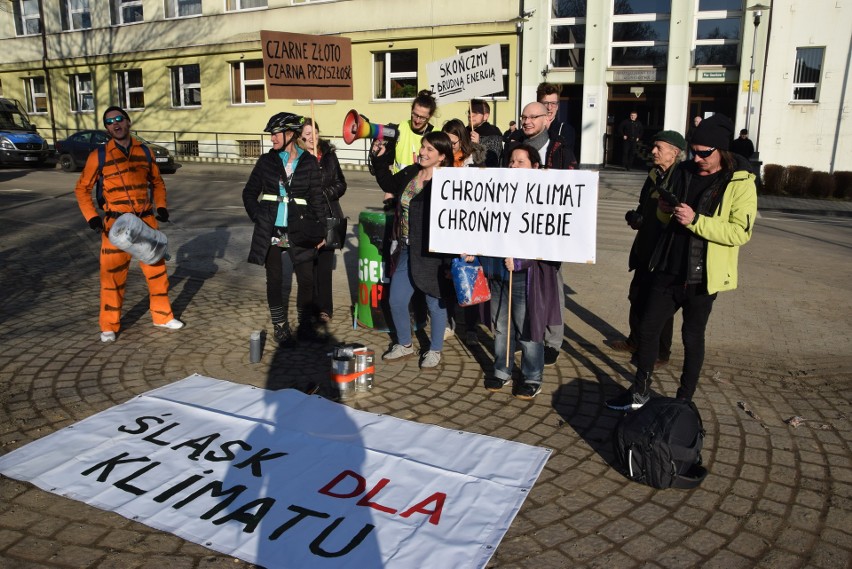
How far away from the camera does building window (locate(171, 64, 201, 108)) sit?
99.9ft

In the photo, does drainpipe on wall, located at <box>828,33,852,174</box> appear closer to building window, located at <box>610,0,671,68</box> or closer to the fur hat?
building window, located at <box>610,0,671,68</box>

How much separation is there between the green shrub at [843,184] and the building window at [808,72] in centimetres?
325

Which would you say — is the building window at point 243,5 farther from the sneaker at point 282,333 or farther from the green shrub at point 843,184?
the sneaker at point 282,333

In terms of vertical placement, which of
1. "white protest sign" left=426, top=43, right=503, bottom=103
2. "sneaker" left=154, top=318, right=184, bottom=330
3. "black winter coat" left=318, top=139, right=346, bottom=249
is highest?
"white protest sign" left=426, top=43, right=503, bottom=103

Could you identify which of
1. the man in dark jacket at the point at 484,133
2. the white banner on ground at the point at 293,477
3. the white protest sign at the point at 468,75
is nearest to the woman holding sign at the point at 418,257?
the man in dark jacket at the point at 484,133

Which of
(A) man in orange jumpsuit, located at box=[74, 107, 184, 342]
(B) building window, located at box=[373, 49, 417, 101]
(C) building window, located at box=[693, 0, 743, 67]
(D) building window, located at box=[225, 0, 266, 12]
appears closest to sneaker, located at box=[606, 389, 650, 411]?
(A) man in orange jumpsuit, located at box=[74, 107, 184, 342]

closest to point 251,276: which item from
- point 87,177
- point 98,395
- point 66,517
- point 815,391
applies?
point 87,177

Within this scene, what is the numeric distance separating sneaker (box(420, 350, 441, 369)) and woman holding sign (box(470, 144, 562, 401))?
1.85 ft

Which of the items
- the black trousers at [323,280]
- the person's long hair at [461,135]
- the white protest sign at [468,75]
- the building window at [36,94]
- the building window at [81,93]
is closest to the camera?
the person's long hair at [461,135]

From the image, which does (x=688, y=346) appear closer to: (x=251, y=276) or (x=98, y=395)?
(x=98, y=395)

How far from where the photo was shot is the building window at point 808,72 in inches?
849

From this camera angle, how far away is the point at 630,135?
2252 cm

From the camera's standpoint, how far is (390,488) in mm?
3848

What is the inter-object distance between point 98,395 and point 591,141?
2132 cm
